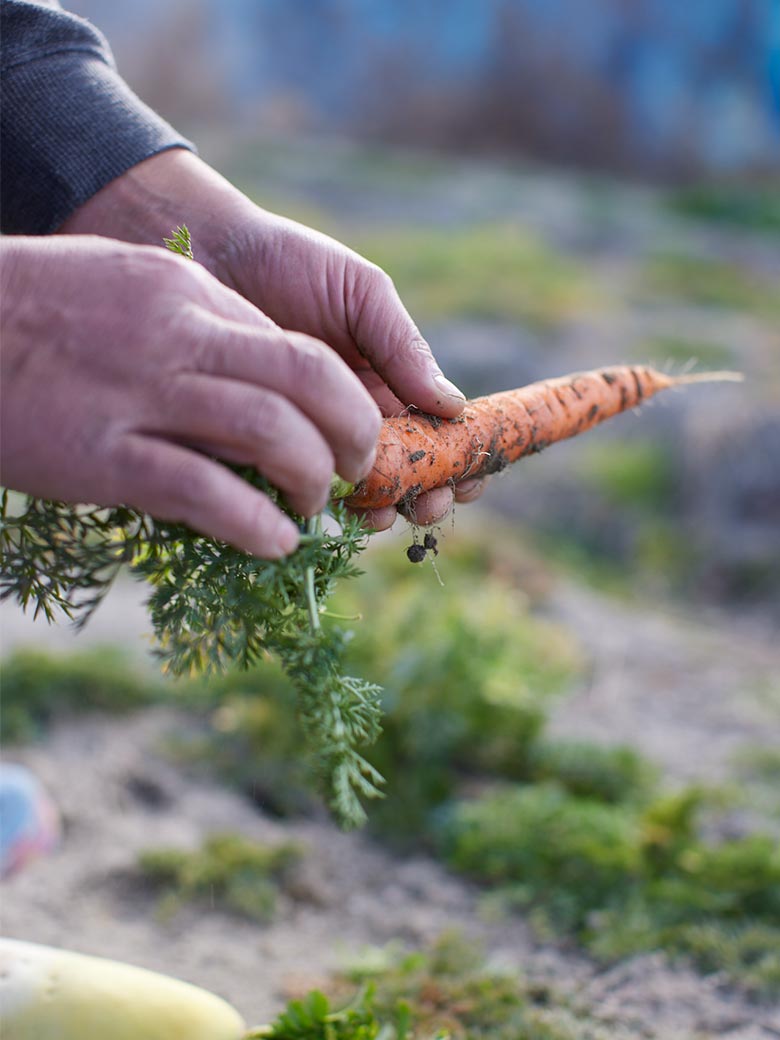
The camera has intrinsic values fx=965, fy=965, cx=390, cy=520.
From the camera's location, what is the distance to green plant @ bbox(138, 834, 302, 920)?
2691 mm

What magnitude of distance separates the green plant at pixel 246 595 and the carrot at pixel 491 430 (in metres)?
0.18

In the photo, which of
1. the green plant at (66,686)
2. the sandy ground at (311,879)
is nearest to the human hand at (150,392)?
the sandy ground at (311,879)

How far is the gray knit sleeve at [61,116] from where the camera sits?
1.95 meters

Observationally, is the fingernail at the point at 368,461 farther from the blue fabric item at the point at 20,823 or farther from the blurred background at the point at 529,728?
the blue fabric item at the point at 20,823

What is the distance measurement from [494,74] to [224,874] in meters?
16.3

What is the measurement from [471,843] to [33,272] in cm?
215

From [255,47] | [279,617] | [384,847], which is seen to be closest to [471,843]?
[384,847]

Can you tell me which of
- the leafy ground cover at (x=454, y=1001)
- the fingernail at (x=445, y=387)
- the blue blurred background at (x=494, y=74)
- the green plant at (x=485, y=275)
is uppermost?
the blue blurred background at (x=494, y=74)

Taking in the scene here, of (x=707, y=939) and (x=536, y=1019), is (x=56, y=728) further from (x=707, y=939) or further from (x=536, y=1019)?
(x=707, y=939)

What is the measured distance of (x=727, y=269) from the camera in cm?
1062

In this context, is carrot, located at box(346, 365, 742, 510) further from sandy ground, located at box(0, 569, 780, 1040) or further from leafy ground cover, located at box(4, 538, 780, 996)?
sandy ground, located at box(0, 569, 780, 1040)

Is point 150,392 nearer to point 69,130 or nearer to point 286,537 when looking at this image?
point 286,537

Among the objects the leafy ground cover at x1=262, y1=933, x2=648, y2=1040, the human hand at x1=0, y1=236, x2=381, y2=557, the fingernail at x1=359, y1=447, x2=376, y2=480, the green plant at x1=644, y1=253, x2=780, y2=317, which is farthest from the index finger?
the green plant at x1=644, y1=253, x2=780, y2=317

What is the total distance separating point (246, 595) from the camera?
1.52 metres
